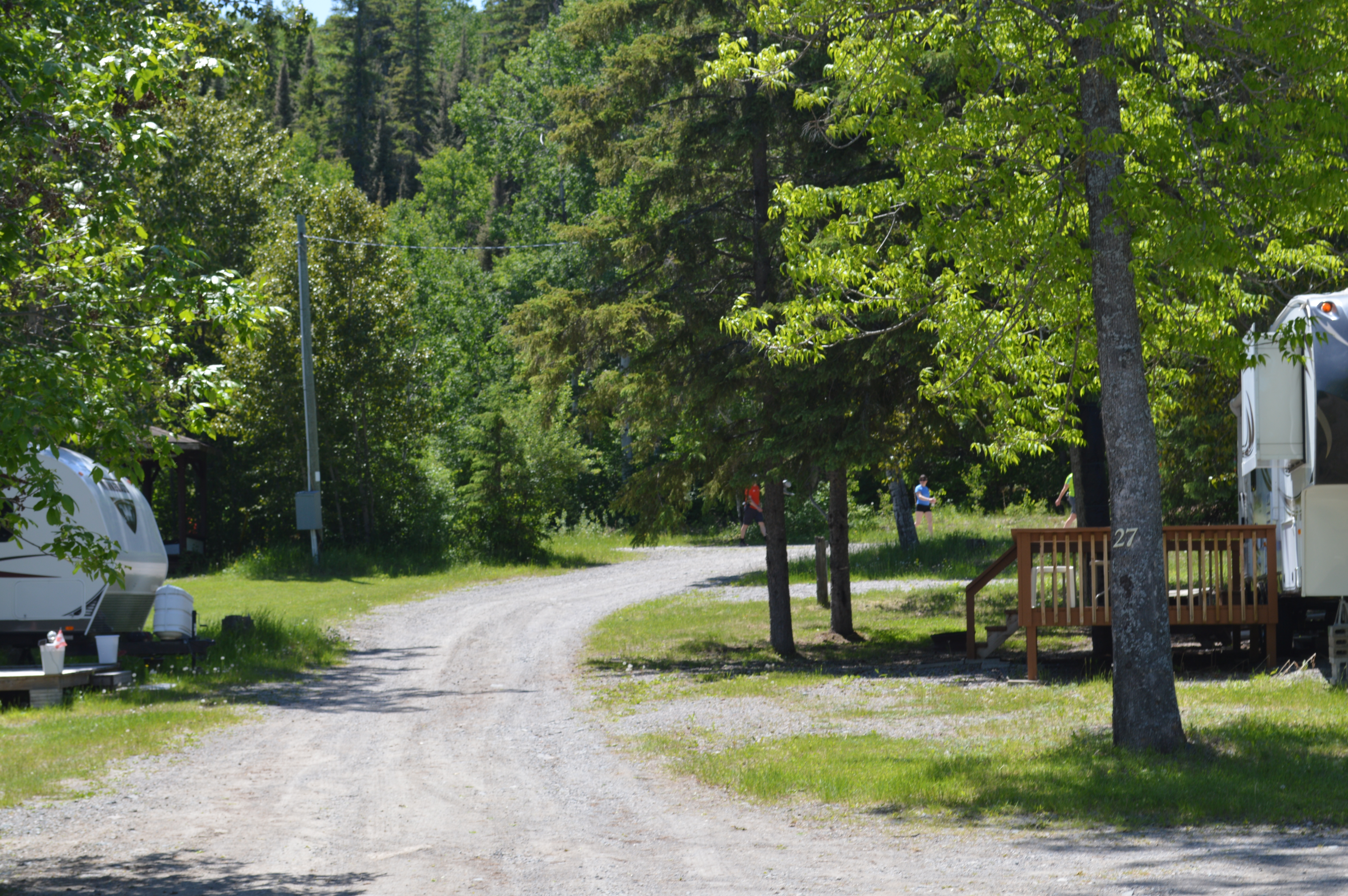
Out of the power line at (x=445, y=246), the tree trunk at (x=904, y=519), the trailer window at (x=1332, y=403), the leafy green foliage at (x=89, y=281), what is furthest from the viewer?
the power line at (x=445, y=246)

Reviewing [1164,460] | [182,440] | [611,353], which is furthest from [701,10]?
[182,440]

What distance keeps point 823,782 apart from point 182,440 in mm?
17541

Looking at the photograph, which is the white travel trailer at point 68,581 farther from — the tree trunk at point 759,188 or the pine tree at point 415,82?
the pine tree at point 415,82

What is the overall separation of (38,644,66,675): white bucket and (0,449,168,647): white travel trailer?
131cm

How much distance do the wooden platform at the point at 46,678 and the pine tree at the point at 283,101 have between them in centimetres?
6468

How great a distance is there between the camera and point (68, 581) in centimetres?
1554

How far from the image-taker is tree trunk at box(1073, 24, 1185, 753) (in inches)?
355

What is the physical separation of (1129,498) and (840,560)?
938 cm

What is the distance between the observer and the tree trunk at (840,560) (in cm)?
1822

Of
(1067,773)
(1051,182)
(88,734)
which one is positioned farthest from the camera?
(88,734)

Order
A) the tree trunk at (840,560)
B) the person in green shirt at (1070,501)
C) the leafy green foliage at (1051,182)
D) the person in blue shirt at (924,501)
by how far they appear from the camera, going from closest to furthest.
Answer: the leafy green foliage at (1051,182), the person in green shirt at (1070,501), the tree trunk at (840,560), the person in blue shirt at (924,501)

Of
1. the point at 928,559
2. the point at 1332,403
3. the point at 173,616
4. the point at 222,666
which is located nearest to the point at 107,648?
the point at 173,616

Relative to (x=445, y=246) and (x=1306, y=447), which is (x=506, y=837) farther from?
(x=445, y=246)

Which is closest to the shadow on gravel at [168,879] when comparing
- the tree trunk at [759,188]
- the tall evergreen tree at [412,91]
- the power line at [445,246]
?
the tree trunk at [759,188]
